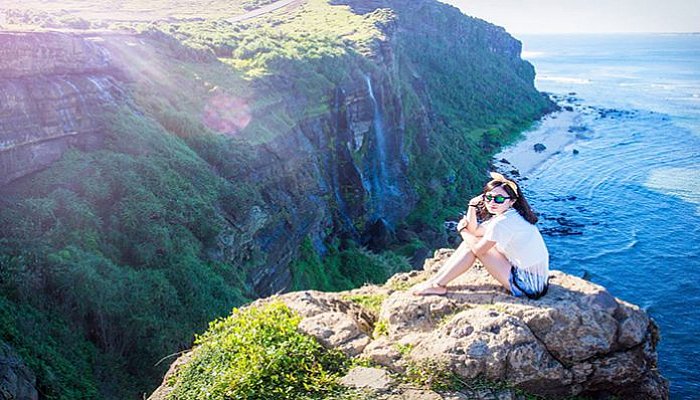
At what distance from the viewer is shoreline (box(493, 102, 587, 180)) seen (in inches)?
2798

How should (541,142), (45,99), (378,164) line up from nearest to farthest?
(45,99) → (378,164) → (541,142)

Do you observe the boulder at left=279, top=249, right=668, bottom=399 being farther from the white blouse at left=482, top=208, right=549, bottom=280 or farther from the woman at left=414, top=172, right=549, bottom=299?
the white blouse at left=482, top=208, right=549, bottom=280

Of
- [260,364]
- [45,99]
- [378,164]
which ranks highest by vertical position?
[45,99]

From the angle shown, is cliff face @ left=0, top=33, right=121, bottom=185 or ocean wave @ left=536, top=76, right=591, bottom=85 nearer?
cliff face @ left=0, top=33, right=121, bottom=185

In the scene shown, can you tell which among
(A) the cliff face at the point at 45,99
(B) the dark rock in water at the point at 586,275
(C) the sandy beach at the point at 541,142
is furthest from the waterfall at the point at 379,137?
(C) the sandy beach at the point at 541,142

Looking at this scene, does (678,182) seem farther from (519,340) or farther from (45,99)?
(519,340)

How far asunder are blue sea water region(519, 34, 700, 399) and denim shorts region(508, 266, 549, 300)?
25218 mm

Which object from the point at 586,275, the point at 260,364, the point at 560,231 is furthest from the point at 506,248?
the point at 560,231

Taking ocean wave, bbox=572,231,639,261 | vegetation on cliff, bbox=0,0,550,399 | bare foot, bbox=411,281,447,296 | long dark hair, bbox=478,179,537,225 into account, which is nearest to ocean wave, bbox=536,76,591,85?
ocean wave, bbox=572,231,639,261

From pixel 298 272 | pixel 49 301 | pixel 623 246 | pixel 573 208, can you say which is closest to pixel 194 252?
pixel 49 301

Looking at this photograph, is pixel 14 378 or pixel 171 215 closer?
pixel 14 378

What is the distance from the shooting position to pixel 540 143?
83062 mm

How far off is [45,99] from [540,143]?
7658 centimetres

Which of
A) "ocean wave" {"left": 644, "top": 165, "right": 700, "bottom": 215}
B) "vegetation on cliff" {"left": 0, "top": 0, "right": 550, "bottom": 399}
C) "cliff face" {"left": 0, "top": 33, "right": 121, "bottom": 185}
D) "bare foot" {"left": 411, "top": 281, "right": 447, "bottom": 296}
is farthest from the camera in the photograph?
"ocean wave" {"left": 644, "top": 165, "right": 700, "bottom": 215}
